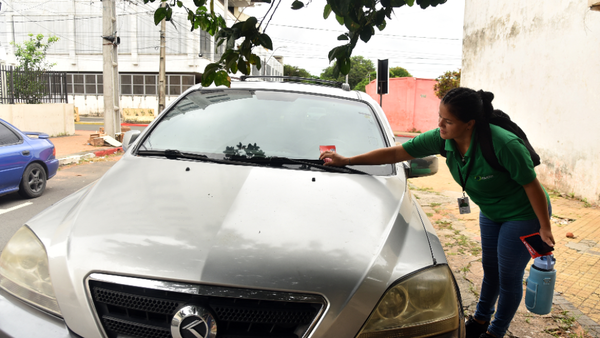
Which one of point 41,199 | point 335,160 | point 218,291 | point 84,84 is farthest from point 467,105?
point 84,84

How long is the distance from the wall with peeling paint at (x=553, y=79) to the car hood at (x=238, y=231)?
274 inches

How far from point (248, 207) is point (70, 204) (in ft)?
3.10

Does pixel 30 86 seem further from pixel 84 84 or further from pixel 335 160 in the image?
pixel 84 84

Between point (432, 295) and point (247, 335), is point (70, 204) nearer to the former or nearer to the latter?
point (247, 335)

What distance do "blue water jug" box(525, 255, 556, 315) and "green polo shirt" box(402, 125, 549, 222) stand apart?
0.87ft

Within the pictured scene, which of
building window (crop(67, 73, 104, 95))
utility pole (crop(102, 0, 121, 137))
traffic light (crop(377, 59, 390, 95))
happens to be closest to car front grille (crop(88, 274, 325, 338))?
traffic light (crop(377, 59, 390, 95))

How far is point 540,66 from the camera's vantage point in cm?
930

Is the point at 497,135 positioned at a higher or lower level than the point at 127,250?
higher

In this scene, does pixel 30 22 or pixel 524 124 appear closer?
pixel 524 124

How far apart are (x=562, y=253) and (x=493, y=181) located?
344 centimetres

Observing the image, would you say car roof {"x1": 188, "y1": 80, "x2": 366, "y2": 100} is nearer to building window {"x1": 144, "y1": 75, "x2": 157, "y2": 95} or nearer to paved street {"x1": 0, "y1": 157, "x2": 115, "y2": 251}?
paved street {"x1": 0, "y1": 157, "x2": 115, "y2": 251}

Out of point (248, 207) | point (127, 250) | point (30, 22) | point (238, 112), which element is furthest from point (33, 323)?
point (30, 22)

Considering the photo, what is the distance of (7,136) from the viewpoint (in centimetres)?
654

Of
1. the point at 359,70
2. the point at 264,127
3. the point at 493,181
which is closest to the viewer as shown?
the point at 493,181
